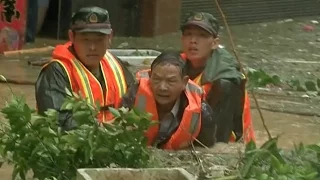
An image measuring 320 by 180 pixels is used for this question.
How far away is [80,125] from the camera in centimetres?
412

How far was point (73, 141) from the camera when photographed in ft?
13.3

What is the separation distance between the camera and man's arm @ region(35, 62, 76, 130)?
4.94m

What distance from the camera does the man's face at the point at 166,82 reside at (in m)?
4.95

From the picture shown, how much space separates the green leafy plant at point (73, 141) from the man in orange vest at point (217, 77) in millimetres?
1170

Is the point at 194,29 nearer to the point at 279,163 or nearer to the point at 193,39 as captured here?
the point at 193,39

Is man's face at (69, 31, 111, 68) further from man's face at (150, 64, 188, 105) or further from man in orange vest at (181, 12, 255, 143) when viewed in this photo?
man in orange vest at (181, 12, 255, 143)

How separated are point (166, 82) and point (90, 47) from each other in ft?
1.48

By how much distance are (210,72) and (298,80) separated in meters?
3.64

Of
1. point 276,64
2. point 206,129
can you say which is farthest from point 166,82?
point 276,64

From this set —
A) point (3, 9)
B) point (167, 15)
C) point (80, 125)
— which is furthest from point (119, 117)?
point (167, 15)

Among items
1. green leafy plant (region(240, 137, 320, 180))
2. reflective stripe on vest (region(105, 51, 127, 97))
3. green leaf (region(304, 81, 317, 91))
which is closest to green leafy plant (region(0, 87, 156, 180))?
green leafy plant (region(240, 137, 320, 180))

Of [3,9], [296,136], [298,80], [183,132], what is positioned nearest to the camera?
[183,132]

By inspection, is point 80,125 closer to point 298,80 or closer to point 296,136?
point 296,136

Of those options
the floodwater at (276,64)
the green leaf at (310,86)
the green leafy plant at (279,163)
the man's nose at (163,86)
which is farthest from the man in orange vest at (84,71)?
the green leaf at (310,86)
